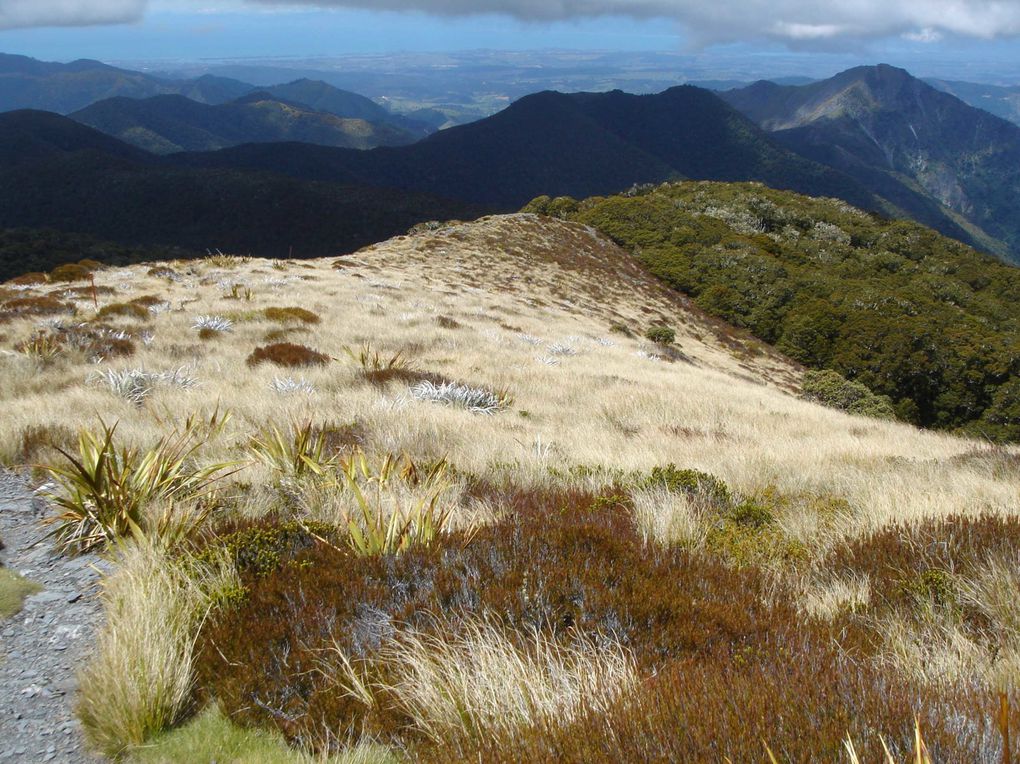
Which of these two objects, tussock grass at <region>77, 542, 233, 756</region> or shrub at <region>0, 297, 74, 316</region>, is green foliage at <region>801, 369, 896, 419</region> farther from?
shrub at <region>0, 297, 74, 316</region>

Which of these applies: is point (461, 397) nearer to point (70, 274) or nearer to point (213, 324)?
point (213, 324)

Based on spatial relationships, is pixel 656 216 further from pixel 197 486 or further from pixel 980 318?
pixel 197 486

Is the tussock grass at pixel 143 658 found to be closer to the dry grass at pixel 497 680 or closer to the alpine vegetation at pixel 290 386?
the dry grass at pixel 497 680

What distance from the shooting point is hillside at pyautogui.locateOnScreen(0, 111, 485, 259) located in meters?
104

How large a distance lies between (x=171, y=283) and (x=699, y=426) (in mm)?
20944

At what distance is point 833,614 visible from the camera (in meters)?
2.83

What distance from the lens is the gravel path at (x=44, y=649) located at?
2166 millimetres

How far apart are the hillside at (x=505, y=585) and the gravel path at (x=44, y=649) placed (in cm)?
3

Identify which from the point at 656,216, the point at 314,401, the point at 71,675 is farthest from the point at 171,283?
the point at 656,216

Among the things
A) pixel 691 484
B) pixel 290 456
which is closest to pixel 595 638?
pixel 691 484

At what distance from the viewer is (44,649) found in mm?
2693

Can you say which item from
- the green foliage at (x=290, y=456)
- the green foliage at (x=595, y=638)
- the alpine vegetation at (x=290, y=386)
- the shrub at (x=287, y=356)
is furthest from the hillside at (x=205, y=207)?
the green foliage at (x=595, y=638)

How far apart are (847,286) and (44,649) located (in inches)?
2090

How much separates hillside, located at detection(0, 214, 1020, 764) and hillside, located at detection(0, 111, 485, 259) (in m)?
100
